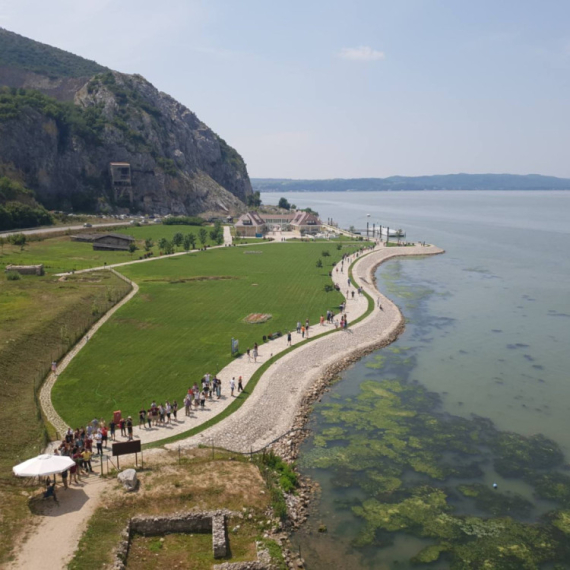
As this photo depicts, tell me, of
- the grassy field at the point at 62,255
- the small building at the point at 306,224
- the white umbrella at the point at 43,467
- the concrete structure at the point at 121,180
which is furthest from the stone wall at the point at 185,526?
the concrete structure at the point at 121,180

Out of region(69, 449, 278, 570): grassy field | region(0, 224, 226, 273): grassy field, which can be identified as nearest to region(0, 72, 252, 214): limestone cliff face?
region(0, 224, 226, 273): grassy field

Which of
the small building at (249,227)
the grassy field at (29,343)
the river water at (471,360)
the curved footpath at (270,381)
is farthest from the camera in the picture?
the small building at (249,227)

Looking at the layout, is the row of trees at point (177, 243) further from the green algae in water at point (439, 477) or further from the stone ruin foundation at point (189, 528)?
the stone ruin foundation at point (189, 528)

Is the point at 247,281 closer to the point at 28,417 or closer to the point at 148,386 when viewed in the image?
the point at 148,386

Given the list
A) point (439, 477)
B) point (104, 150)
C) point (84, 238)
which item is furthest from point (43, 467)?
point (104, 150)

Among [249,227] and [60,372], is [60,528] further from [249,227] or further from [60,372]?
[249,227]
